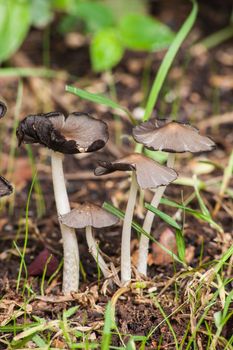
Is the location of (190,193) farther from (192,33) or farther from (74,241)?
(192,33)

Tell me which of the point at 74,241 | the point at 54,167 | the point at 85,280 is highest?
the point at 54,167

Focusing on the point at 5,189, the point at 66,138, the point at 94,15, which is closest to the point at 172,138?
the point at 66,138

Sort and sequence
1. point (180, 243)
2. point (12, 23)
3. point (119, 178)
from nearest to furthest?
point (180, 243) → point (119, 178) → point (12, 23)

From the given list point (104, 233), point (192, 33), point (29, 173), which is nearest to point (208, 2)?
point (192, 33)

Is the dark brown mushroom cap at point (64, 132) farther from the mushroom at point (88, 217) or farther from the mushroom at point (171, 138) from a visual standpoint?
the mushroom at point (88, 217)

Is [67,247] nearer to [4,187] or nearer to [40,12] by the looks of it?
[4,187]

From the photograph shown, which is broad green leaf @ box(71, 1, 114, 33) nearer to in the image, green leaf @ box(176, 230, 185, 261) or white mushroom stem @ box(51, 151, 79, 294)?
white mushroom stem @ box(51, 151, 79, 294)

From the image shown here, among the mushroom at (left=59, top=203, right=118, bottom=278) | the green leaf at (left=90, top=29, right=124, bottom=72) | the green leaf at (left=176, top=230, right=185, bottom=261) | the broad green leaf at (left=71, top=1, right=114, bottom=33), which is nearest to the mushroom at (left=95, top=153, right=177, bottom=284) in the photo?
the mushroom at (left=59, top=203, right=118, bottom=278)
